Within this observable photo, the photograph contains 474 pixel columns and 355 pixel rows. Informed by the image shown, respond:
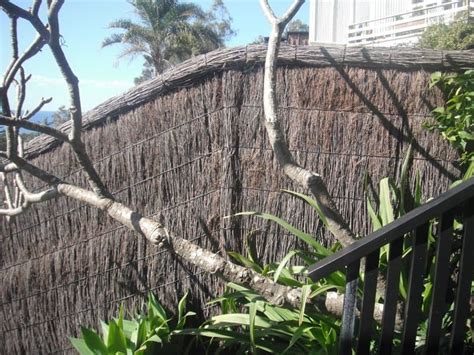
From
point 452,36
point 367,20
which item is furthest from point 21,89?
point 367,20

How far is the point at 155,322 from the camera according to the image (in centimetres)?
342

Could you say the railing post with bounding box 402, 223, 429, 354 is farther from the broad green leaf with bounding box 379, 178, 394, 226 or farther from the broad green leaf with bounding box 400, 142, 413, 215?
the broad green leaf with bounding box 400, 142, 413, 215

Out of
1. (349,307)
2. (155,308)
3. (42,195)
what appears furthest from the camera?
(155,308)

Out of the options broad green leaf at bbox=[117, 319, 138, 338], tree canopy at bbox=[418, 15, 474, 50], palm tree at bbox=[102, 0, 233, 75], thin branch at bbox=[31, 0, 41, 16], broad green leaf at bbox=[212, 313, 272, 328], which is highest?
palm tree at bbox=[102, 0, 233, 75]

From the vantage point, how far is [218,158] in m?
3.66

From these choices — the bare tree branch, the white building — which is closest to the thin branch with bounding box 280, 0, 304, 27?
the bare tree branch

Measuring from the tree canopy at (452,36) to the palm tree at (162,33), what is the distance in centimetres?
1721

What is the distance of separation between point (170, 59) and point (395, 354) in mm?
22265

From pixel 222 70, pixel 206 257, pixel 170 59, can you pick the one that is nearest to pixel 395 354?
pixel 206 257

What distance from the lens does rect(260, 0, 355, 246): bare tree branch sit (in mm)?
2652

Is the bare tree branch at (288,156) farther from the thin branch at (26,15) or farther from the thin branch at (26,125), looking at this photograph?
the thin branch at (26,15)

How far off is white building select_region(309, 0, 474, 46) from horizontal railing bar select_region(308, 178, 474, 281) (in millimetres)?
7674

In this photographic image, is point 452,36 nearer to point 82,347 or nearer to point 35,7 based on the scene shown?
point 35,7

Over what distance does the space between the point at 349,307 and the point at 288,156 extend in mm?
1152
